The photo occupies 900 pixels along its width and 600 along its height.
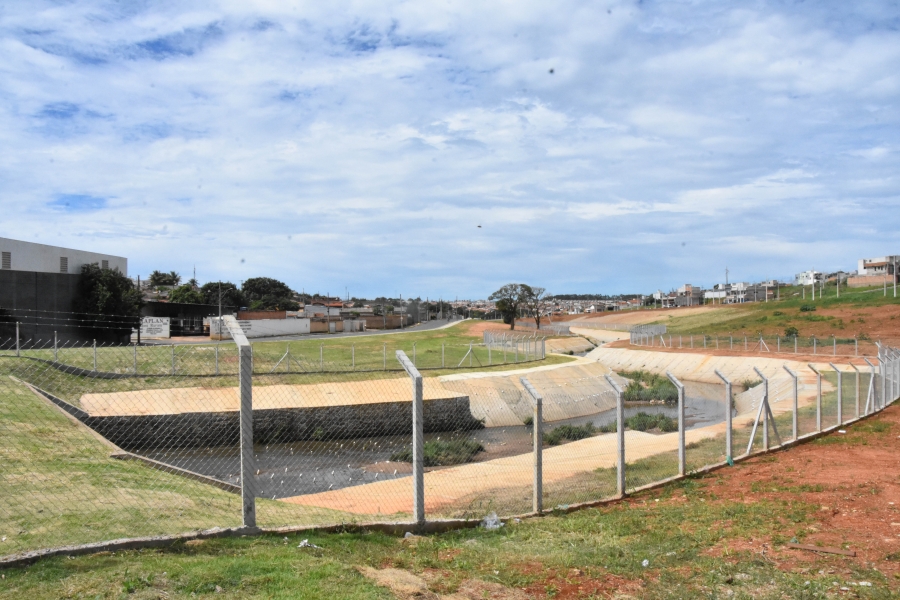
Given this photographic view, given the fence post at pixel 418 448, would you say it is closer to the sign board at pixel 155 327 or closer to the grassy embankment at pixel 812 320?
the grassy embankment at pixel 812 320

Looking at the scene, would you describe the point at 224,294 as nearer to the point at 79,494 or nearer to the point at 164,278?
the point at 164,278

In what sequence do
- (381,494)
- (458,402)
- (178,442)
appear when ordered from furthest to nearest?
(458,402), (178,442), (381,494)

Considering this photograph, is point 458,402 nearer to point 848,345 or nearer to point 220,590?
point 220,590

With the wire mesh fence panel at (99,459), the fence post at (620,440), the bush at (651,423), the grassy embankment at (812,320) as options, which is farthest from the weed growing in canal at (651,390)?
the fence post at (620,440)

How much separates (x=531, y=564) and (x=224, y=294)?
349ft

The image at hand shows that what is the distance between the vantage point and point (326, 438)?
2659 centimetres

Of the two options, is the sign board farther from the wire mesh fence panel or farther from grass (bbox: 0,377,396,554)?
grass (bbox: 0,377,396,554)

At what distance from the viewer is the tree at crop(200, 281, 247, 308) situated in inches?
3885

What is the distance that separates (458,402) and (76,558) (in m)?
26.4

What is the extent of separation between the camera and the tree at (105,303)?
53.3 metres

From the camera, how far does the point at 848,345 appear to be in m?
48.3

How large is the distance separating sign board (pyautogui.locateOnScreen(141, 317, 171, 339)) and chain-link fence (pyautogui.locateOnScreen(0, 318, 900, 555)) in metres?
20.3

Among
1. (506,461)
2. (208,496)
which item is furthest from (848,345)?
(208,496)

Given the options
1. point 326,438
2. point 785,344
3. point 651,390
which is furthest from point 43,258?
point 785,344
